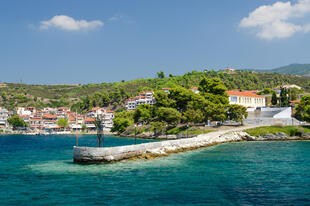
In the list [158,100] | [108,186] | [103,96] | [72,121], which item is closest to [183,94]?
[158,100]

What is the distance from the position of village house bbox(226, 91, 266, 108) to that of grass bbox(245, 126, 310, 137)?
94.4 feet

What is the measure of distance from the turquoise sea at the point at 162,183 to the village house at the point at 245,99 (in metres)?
62.2

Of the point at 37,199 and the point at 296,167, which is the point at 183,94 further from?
the point at 37,199

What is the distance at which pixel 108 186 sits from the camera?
936 inches

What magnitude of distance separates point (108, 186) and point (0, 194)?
7871 millimetres

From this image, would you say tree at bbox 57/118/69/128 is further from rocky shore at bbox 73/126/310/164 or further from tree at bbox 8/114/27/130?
rocky shore at bbox 73/126/310/164

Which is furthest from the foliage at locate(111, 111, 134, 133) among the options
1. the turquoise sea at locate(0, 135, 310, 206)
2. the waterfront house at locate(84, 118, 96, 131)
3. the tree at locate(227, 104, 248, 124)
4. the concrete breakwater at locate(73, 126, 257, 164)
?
the turquoise sea at locate(0, 135, 310, 206)

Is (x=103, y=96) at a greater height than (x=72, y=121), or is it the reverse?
(x=103, y=96)

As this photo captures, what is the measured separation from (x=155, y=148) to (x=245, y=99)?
217 feet

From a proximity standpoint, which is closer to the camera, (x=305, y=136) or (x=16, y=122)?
(x=305, y=136)

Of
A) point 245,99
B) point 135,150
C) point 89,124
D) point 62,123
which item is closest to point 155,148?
point 135,150

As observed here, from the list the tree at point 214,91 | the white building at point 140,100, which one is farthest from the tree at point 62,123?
the tree at point 214,91

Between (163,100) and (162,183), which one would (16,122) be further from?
(162,183)

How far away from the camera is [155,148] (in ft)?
143
